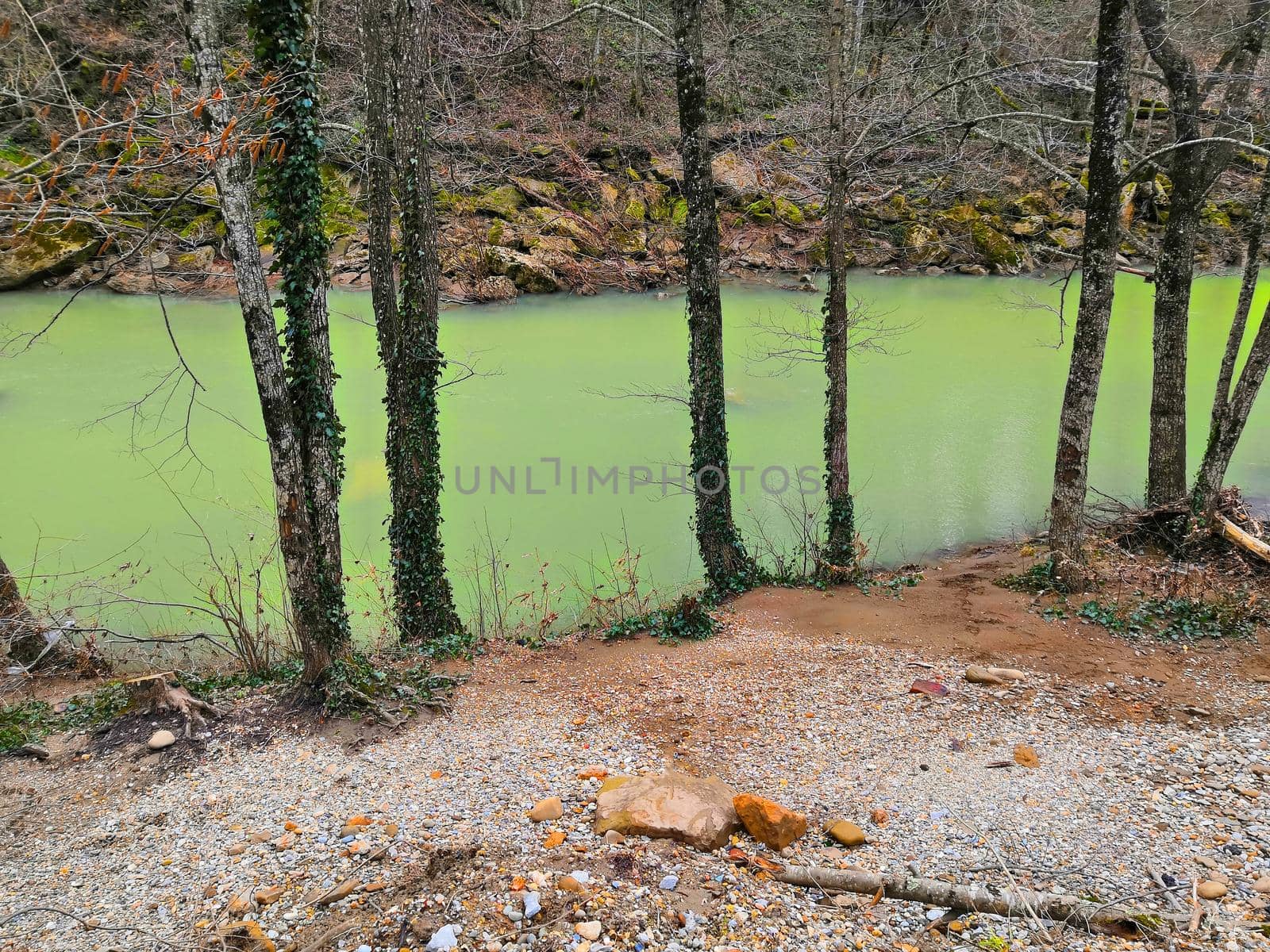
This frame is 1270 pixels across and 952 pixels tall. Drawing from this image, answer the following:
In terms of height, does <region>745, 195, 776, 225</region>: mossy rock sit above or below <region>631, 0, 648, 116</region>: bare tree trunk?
below

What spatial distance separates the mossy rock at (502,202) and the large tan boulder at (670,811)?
1837cm

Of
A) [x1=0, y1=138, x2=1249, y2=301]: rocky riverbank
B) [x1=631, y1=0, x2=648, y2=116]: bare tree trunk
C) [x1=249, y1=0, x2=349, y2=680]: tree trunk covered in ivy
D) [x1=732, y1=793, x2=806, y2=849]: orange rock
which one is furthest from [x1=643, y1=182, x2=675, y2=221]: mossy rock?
[x1=732, y1=793, x2=806, y2=849]: orange rock

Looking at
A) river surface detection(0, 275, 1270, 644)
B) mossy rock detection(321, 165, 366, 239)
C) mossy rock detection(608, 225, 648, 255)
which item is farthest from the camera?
mossy rock detection(608, 225, 648, 255)

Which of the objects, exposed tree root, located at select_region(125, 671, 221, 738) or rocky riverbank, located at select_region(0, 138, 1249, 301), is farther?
rocky riverbank, located at select_region(0, 138, 1249, 301)

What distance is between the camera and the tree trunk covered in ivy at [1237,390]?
629 cm

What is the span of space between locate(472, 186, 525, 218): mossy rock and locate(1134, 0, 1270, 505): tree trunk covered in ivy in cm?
1573

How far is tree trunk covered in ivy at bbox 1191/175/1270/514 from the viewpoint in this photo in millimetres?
6293

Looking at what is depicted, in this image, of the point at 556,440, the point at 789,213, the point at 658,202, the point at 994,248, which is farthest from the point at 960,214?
the point at 556,440

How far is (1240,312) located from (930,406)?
22.9 ft

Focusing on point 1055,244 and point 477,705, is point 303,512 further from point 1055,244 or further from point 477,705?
point 1055,244

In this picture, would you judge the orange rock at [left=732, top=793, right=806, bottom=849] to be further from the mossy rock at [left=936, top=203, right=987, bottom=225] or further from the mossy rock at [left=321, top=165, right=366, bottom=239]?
the mossy rock at [left=936, top=203, right=987, bottom=225]

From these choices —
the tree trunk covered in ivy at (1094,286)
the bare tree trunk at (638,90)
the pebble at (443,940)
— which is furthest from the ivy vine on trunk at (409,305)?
the bare tree trunk at (638,90)

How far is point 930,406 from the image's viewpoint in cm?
1406

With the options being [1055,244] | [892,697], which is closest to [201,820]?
[892,697]
